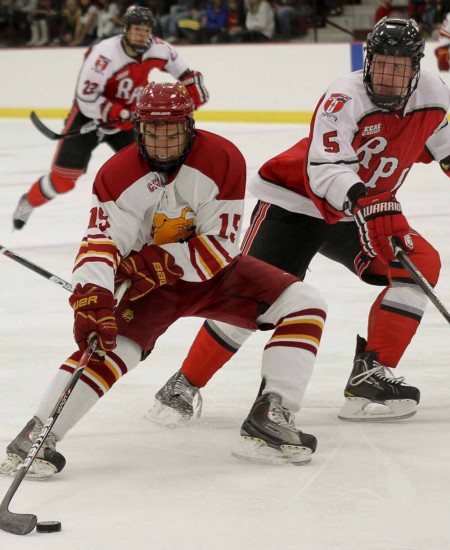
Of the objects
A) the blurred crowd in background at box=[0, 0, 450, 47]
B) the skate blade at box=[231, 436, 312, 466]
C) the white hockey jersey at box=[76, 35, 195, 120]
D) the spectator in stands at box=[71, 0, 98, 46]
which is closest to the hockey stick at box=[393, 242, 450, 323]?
the skate blade at box=[231, 436, 312, 466]

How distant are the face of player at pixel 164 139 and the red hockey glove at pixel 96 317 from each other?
1.07 ft

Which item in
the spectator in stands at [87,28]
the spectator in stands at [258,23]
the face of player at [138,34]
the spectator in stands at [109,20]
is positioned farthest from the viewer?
the spectator in stands at [87,28]

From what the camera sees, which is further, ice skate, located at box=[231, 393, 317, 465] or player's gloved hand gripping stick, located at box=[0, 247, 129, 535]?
ice skate, located at box=[231, 393, 317, 465]

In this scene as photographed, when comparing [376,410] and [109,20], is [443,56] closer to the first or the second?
Answer: [109,20]

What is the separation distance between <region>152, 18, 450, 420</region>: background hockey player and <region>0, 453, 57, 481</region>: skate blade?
1.61 feet

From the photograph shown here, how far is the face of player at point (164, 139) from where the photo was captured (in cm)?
246

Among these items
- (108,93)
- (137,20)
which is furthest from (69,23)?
(137,20)

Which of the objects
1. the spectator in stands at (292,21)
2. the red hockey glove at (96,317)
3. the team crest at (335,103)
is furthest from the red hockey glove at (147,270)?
the spectator in stands at (292,21)

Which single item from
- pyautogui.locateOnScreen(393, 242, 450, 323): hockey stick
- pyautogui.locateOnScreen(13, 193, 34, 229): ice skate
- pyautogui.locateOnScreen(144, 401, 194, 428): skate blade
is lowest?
pyautogui.locateOnScreen(13, 193, 34, 229): ice skate

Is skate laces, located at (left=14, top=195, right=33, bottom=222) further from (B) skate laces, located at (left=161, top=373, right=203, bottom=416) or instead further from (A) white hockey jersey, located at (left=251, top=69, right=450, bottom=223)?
(B) skate laces, located at (left=161, top=373, right=203, bottom=416)

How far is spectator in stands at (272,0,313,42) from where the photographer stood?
10.1 meters

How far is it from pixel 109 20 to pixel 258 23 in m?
1.76

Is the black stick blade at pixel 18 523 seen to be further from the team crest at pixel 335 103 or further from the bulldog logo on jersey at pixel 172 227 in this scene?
the team crest at pixel 335 103

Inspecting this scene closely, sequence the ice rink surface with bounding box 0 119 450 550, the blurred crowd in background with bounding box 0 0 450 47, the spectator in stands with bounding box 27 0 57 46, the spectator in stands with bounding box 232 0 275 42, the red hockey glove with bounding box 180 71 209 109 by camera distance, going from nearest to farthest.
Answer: the ice rink surface with bounding box 0 119 450 550
the red hockey glove with bounding box 180 71 209 109
the blurred crowd in background with bounding box 0 0 450 47
the spectator in stands with bounding box 232 0 275 42
the spectator in stands with bounding box 27 0 57 46
